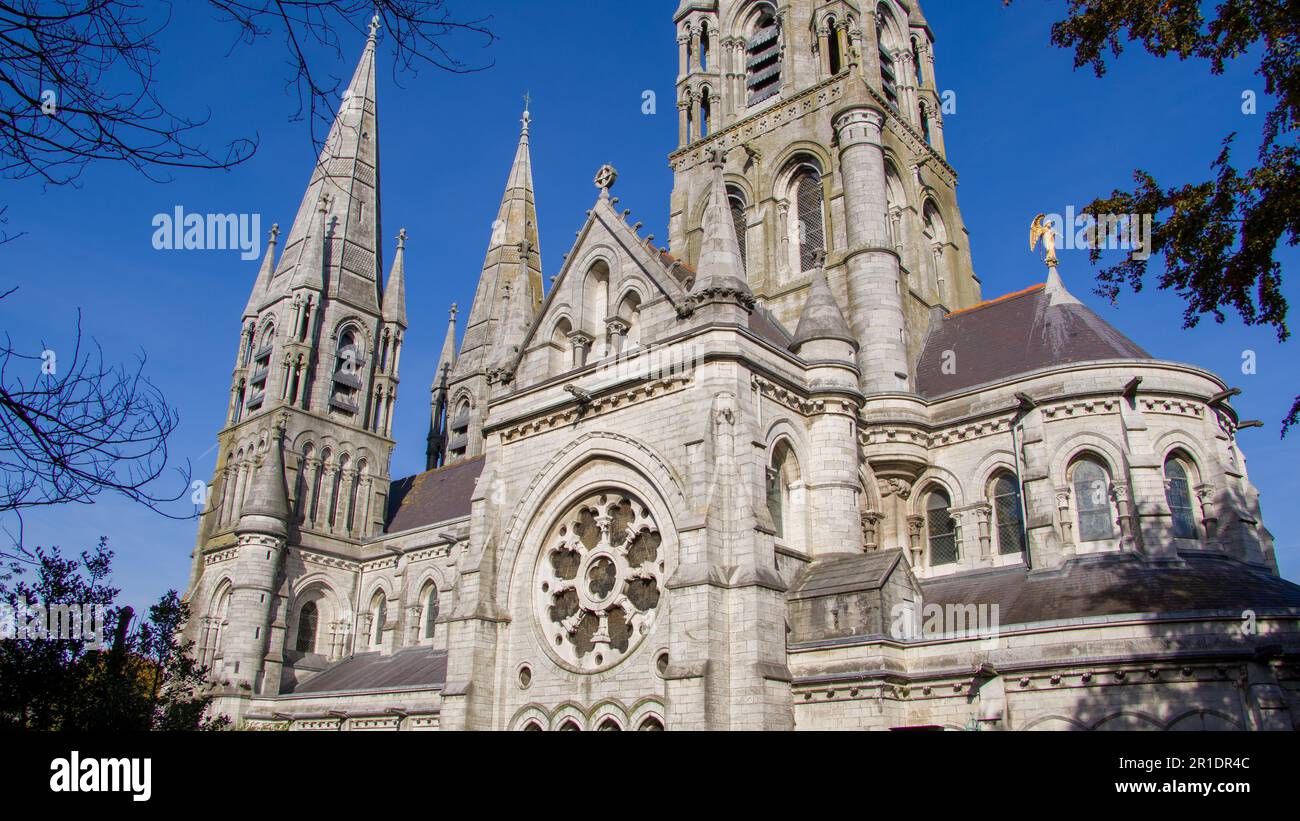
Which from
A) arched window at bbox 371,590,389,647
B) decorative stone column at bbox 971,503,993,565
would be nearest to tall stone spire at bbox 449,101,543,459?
arched window at bbox 371,590,389,647

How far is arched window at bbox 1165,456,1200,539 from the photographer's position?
66.5 ft

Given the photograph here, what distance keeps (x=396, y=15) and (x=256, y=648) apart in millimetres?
32316

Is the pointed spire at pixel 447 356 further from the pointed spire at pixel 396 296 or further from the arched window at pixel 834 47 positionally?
the arched window at pixel 834 47

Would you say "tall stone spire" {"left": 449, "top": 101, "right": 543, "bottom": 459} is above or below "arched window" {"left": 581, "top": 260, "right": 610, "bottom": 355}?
above

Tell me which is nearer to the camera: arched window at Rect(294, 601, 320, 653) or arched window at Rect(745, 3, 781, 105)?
arched window at Rect(745, 3, 781, 105)

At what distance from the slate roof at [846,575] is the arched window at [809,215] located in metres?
11.3

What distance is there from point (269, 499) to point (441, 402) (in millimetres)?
20030

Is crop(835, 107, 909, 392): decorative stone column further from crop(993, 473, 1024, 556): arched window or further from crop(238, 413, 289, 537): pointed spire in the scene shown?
crop(238, 413, 289, 537): pointed spire

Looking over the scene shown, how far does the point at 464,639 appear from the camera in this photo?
20578 millimetres

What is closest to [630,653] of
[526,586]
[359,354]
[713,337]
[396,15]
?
[526,586]

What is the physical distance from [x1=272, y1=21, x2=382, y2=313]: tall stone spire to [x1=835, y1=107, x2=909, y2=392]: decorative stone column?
982 inches

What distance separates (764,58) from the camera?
3188 cm

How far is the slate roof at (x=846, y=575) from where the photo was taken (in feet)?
58.9

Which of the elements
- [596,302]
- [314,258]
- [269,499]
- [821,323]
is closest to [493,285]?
[314,258]
